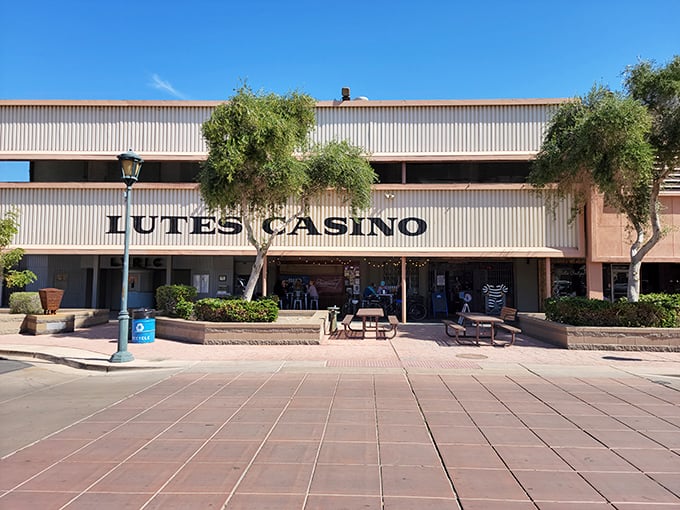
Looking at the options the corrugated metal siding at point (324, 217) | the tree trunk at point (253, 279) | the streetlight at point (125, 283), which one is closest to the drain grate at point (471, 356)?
the tree trunk at point (253, 279)

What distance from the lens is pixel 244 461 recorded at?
180 inches

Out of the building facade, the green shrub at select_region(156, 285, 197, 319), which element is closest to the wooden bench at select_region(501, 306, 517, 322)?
the building facade

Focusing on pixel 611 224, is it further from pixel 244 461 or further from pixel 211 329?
pixel 244 461

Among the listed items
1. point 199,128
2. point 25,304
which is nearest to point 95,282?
point 25,304

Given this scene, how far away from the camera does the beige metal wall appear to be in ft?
58.5

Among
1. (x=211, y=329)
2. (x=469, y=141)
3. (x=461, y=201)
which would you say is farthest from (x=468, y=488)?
(x=469, y=141)

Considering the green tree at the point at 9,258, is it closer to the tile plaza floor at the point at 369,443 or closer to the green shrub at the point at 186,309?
the green shrub at the point at 186,309

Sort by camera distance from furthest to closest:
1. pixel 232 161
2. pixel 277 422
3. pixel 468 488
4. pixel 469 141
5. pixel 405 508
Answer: pixel 469 141 → pixel 232 161 → pixel 277 422 → pixel 468 488 → pixel 405 508

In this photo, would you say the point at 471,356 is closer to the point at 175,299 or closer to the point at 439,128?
the point at 175,299

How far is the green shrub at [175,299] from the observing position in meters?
13.9

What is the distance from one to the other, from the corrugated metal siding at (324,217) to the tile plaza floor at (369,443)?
8576 mm

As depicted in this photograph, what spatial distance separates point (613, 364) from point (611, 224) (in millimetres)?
8730

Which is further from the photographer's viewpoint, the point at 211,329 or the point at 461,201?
the point at 461,201

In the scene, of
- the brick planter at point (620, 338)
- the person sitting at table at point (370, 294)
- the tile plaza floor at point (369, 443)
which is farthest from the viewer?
the person sitting at table at point (370, 294)
